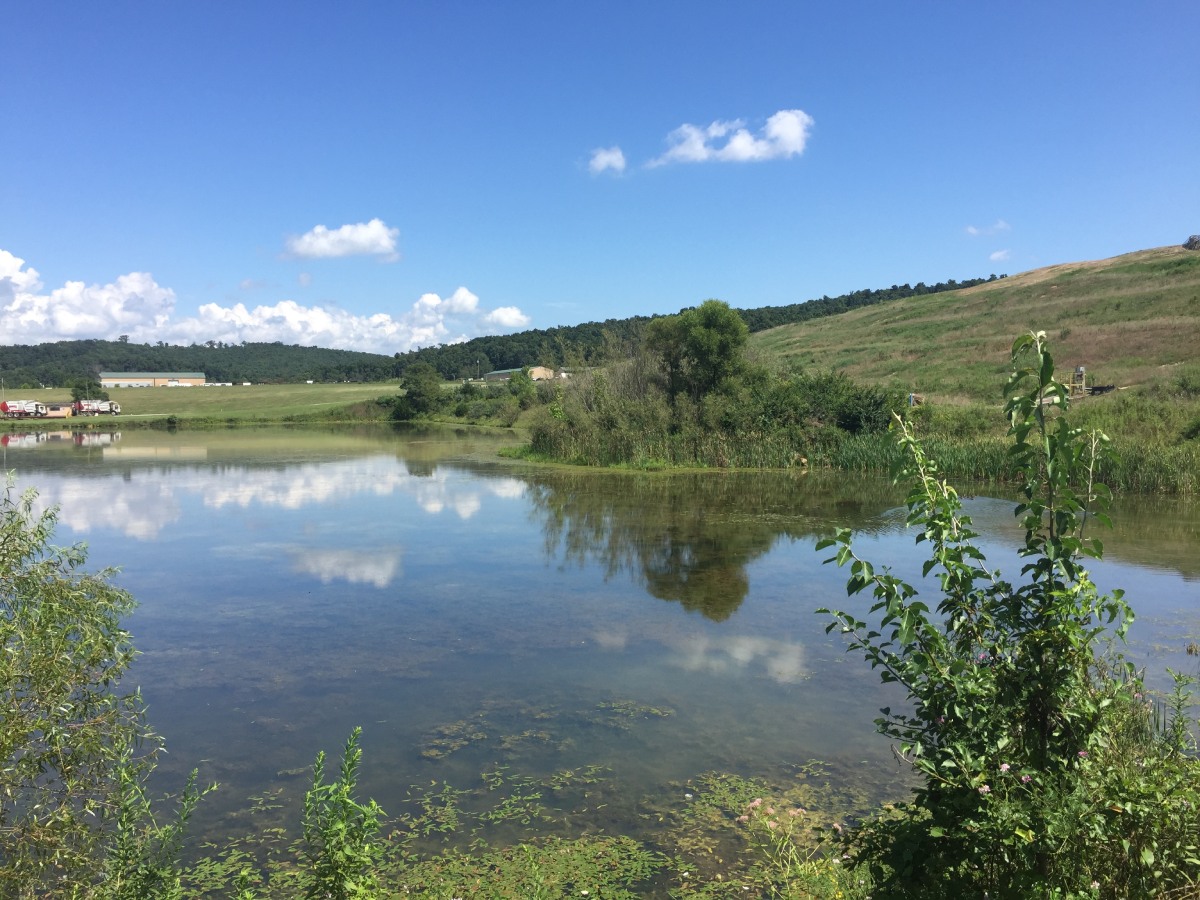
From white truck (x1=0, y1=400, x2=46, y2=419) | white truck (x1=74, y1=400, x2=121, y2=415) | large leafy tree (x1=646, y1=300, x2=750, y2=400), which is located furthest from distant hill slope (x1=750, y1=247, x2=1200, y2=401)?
white truck (x1=0, y1=400, x2=46, y2=419)

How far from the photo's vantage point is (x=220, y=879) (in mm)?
4383

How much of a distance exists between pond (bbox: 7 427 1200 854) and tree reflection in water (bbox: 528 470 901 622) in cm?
9

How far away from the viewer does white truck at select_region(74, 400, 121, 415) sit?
65250 mm

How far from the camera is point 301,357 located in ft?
515

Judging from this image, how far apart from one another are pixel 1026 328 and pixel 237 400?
66.5m

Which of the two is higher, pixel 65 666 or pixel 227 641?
pixel 65 666

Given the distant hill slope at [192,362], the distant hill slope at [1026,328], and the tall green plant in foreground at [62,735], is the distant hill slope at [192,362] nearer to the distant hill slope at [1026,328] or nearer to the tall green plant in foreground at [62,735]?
the distant hill slope at [1026,328]

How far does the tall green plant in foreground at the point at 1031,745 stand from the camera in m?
2.64

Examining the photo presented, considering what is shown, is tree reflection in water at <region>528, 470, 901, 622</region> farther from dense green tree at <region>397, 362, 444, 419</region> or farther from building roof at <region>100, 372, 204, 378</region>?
building roof at <region>100, 372, 204, 378</region>

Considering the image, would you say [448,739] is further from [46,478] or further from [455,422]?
[455,422]

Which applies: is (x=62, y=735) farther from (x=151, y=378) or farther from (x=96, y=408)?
(x=151, y=378)

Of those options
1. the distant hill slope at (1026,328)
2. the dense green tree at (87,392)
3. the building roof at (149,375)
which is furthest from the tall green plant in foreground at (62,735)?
the building roof at (149,375)

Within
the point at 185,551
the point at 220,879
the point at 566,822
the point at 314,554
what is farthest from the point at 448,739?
the point at 185,551

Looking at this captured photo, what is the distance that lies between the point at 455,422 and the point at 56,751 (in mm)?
58099
